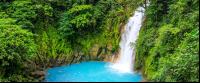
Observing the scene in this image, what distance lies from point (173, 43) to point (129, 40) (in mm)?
5569

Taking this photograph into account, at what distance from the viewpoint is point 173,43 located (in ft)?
20.1

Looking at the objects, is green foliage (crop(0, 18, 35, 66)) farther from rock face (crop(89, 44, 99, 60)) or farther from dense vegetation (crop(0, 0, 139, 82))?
rock face (crop(89, 44, 99, 60))

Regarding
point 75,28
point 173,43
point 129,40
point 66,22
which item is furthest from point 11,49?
point 129,40

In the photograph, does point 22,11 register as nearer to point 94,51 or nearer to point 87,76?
point 94,51

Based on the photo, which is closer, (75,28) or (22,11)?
(22,11)

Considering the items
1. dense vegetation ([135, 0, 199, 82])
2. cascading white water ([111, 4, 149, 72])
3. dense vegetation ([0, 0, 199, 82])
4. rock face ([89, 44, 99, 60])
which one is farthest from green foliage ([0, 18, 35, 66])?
cascading white water ([111, 4, 149, 72])

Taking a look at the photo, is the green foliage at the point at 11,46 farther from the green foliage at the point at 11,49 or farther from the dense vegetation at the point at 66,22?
the dense vegetation at the point at 66,22

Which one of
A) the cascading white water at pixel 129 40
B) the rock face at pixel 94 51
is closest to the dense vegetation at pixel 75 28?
the rock face at pixel 94 51

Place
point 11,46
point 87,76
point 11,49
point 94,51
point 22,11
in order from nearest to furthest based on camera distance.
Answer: point 11,49, point 11,46, point 87,76, point 22,11, point 94,51

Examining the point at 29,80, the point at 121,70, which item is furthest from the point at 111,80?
the point at 29,80

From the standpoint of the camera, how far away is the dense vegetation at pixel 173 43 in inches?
107

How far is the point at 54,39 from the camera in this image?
41.2 ft

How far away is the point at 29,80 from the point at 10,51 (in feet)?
10.2

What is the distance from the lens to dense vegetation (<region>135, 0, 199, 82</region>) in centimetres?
271
